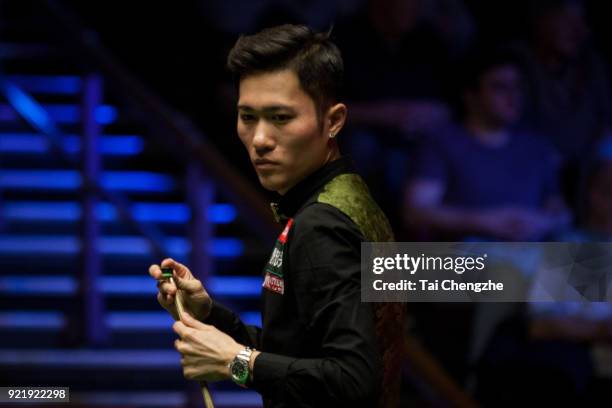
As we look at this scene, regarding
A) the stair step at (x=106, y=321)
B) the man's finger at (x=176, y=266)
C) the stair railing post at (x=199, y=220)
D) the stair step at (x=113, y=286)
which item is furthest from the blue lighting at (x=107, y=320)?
the man's finger at (x=176, y=266)

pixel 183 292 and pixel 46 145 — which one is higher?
pixel 46 145

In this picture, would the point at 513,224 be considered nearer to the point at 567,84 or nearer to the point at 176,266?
the point at 567,84

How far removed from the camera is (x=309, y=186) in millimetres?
2070

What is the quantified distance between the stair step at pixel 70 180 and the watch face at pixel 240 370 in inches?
140

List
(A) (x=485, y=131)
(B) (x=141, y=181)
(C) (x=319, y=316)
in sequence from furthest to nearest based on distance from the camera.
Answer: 1. (B) (x=141, y=181)
2. (A) (x=485, y=131)
3. (C) (x=319, y=316)

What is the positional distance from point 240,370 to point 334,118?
1.71ft

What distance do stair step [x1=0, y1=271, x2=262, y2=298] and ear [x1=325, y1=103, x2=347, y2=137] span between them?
3.03 meters

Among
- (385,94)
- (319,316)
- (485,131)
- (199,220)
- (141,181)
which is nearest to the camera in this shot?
(319,316)

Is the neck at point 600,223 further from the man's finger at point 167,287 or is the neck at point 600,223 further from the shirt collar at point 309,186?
the man's finger at point 167,287

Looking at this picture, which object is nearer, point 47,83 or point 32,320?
point 32,320

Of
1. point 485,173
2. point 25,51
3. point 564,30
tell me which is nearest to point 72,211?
point 25,51

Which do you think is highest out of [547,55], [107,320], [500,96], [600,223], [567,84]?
[547,55]

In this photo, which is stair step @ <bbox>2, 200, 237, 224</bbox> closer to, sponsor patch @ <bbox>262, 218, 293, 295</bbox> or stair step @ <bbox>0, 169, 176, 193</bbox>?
stair step @ <bbox>0, 169, 176, 193</bbox>

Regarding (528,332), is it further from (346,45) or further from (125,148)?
(125,148)
